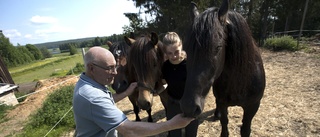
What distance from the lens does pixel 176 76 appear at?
91.7 inches

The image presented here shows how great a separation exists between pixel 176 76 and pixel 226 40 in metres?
0.94

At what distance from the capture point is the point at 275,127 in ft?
11.6

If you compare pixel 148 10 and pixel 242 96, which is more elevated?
pixel 148 10

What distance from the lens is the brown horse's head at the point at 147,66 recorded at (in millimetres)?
2361

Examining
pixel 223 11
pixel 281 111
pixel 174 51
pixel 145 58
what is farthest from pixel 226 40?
pixel 281 111

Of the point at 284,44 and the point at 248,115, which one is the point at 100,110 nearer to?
the point at 248,115

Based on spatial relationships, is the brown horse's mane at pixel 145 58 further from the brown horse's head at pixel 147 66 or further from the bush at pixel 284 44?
the bush at pixel 284 44

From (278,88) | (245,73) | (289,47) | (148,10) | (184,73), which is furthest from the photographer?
(148,10)

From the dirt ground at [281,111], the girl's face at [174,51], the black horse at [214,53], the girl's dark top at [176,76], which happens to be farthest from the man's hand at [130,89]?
the dirt ground at [281,111]

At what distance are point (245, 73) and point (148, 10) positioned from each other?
1827 centimetres

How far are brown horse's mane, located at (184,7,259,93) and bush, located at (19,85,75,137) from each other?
15.3ft

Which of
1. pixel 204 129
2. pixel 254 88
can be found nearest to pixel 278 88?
pixel 204 129

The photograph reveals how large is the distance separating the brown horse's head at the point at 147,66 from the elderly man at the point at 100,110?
0.84m

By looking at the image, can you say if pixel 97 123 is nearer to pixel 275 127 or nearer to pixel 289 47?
pixel 275 127
